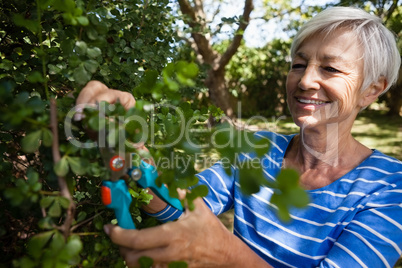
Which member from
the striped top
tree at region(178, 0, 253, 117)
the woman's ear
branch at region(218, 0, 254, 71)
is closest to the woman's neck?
the striped top

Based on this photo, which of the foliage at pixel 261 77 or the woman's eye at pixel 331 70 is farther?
the foliage at pixel 261 77

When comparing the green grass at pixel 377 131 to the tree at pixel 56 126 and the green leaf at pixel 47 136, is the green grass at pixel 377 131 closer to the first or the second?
the tree at pixel 56 126

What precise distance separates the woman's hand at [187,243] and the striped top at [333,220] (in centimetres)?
42

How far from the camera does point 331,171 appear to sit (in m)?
1.90

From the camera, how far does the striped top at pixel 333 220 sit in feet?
4.61

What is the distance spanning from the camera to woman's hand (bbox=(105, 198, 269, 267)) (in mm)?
839

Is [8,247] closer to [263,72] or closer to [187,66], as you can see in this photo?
[187,66]

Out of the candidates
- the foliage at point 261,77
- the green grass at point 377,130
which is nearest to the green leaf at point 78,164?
the green grass at point 377,130

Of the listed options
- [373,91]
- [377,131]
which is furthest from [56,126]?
[377,131]

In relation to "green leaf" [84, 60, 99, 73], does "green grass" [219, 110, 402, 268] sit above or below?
below

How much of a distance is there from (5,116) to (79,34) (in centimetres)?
32

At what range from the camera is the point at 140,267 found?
0.82 metres

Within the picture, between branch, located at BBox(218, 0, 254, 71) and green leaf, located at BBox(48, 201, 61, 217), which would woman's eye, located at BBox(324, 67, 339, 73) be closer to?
green leaf, located at BBox(48, 201, 61, 217)

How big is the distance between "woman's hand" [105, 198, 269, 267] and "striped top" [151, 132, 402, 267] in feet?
1.39
